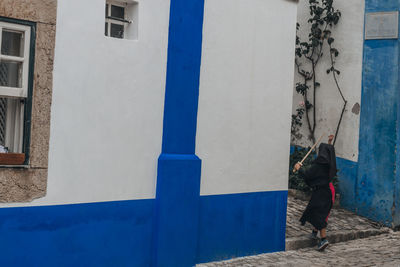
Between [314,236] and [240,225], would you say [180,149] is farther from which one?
[314,236]

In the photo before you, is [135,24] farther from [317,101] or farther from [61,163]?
[317,101]

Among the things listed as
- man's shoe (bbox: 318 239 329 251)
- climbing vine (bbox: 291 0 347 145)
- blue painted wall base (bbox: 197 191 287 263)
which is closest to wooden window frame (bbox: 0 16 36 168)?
blue painted wall base (bbox: 197 191 287 263)

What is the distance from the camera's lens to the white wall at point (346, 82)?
1095 centimetres

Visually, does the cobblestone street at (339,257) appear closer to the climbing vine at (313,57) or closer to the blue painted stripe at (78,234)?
the blue painted stripe at (78,234)

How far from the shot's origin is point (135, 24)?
6371 mm

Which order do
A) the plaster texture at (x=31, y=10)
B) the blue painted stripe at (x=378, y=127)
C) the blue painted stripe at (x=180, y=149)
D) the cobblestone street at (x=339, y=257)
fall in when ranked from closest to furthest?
the plaster texture at (x=31, y=10) < the blue painted stripe at (x=180, y=149) < the cobblestone street at (x=339, y=257) < the blue painted stripe at (x=378, y=127)

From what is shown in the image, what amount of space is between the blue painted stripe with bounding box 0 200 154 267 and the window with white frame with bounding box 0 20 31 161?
75 centimetres

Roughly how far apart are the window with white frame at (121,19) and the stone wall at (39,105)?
2.94 ft

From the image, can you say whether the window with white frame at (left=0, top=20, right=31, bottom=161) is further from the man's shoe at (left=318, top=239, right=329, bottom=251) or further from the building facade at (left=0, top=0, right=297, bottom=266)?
the man's shoe at (left=318, top=239, right=329, bottom=251)

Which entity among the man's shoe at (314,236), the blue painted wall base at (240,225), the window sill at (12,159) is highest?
the window sill at (12,159)

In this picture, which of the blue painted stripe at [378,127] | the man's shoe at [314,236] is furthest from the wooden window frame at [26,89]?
the blue painted stripe at [378,127]

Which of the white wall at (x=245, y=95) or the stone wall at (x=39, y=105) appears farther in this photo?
the white wall at (x=245, y=95)

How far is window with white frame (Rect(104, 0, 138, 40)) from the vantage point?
6.35 metres

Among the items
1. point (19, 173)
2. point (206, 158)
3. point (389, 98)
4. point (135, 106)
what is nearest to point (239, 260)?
point (206, 158)
